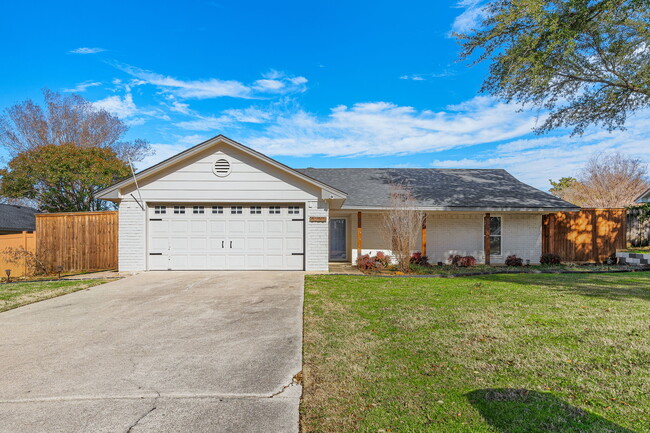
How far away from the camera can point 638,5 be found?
10758 millimetres

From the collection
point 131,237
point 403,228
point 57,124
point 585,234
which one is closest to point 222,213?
point 131,237

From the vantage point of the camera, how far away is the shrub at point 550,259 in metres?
14.0

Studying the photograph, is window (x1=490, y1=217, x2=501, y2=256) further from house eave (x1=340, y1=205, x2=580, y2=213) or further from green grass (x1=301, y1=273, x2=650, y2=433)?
green grass (x1=301, y1=273, x2=650, y2=433)

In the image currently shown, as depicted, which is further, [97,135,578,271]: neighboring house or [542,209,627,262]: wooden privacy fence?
[542,209,627,262]: wooden privacy fence

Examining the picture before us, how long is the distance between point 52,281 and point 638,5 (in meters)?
20.0

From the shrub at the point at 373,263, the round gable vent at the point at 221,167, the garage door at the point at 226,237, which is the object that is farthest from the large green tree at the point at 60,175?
the shrub at the point at 373,263

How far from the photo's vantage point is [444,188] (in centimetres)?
1561

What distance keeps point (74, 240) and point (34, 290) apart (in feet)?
12.8

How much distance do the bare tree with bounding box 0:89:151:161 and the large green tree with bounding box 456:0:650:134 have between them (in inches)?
953

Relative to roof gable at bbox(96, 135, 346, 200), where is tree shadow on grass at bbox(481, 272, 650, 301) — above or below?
below

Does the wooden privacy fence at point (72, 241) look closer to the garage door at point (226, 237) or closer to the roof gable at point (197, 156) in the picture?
the roof gable at point (197, 156)

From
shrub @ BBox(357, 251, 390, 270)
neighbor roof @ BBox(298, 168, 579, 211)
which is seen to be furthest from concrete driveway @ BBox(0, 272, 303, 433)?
neighbor roof @ BBox(298, 168, 579, 211)

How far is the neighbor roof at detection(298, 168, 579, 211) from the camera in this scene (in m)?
13.7

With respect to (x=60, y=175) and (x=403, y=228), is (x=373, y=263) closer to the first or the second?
(x=403, y=228)
